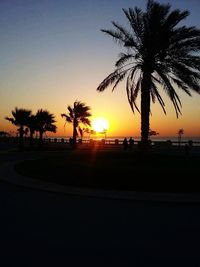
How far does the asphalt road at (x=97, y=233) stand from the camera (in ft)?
21.5

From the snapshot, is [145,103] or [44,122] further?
[44,122]

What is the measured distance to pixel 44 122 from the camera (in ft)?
170

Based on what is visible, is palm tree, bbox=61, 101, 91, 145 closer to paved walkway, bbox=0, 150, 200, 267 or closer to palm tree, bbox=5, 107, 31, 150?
palm tree, bbox=5, 107, 31, 150

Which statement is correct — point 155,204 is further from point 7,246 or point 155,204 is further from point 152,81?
point 152,81

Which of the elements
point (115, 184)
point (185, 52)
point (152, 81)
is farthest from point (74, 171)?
point (185, 52)

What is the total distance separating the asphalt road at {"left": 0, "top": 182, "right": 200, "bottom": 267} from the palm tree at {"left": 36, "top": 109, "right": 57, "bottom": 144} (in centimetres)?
3871

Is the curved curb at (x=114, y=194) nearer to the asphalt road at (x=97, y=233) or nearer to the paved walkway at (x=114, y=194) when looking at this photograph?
the paved walkway at (x=114, y=194)

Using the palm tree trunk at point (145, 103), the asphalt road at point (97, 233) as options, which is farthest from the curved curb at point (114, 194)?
the palm tree trunk at point (145, 103)

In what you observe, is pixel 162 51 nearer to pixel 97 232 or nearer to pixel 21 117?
pixel 97 232

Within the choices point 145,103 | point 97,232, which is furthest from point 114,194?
point 145,103

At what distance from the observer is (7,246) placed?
279 inches

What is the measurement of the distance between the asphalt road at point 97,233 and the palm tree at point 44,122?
3871 centimetres

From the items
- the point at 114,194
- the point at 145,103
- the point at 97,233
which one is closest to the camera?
the point at 97,233

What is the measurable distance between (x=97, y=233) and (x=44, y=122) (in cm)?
4423
